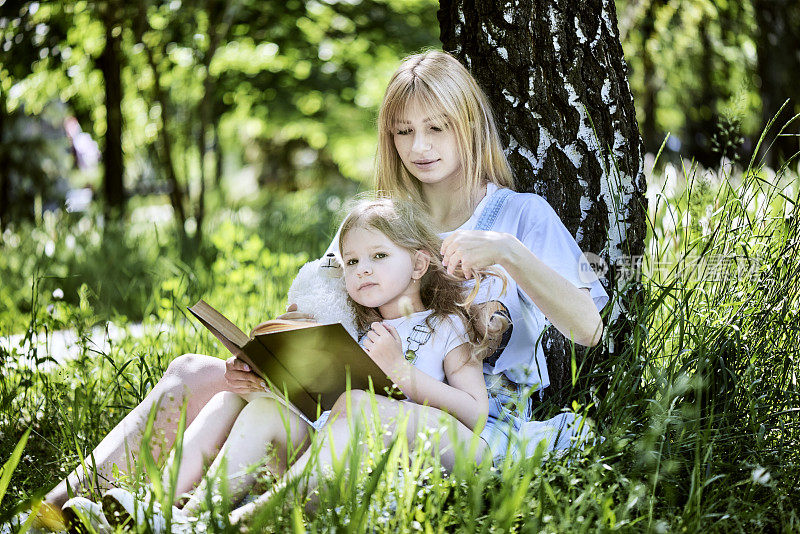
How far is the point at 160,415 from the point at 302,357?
0.61 m

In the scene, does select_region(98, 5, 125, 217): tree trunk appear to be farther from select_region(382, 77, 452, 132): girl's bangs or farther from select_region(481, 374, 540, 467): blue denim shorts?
select_region(481, 374, 540, 467): blue denim shorts

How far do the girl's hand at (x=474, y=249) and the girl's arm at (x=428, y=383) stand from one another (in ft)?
0.84

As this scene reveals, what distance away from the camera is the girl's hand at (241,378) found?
7.14 ft

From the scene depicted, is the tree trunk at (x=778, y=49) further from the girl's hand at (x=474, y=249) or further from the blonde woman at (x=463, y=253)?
the girl's hand at (x=474, y=249)

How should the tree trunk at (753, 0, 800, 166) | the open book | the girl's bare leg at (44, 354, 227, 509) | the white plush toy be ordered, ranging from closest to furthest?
the open book
the girl's bare leg at (44, 354, 227, 509)
the white plush toy
the tree trunk at (753, 0, 800, 166)

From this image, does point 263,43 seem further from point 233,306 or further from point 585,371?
point 585,371

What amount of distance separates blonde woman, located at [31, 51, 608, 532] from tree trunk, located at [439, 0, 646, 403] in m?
0.16

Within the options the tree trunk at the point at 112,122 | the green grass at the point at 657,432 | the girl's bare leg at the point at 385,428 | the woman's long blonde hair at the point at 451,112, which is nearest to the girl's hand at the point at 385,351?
the girl's bare leg at the point at 385,428

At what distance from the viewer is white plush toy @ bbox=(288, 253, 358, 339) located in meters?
2.42

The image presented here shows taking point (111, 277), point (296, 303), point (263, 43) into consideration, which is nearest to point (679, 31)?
point (263, 43)

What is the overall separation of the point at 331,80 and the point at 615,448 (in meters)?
8.96

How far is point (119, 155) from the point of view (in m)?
8.46

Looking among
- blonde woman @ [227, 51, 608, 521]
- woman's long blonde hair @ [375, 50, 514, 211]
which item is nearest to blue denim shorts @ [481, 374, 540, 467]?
blonde woman @ [227, 51, 608, 521]

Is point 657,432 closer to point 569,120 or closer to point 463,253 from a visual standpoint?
point 463,253
